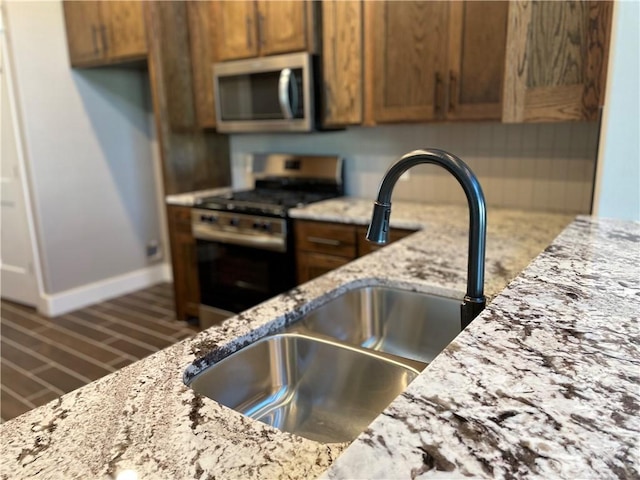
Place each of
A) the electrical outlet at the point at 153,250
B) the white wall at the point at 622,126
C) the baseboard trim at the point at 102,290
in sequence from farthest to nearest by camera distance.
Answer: the electrical outlet at the point at 153,250
the baseboard trim at the point at 102,290
the white wall at the point at 622,126

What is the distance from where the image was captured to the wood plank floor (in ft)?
8.62

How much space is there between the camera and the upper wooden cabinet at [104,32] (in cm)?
309

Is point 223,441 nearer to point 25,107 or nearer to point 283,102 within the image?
point 283,102

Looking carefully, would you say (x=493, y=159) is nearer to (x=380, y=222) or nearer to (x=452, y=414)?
(x=380, y=222)

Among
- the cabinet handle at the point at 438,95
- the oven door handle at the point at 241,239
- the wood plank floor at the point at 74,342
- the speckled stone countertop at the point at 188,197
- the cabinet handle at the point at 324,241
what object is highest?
the cabinet handle at the point at 438,95

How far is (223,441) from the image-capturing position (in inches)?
26.3

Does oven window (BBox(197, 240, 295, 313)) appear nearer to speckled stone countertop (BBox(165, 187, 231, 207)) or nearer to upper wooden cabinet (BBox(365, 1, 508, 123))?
speckled stone countertop (BBox(165, 187, 231, 207))

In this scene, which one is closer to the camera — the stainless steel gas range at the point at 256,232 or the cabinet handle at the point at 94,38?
the stainless steel gas range at the point at 256,232

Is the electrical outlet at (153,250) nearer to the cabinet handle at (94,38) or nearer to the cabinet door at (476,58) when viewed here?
the cabinet handle at (94,38)

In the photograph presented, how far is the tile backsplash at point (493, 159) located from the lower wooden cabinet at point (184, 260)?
1023mm

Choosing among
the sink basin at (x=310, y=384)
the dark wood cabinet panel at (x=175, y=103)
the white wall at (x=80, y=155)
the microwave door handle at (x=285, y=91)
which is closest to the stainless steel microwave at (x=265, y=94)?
the microwave door handle at (x=285, y=91)

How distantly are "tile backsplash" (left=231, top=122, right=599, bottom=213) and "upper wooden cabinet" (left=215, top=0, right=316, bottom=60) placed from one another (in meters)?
0.63

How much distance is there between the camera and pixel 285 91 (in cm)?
266

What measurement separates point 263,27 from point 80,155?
1837 millimetres
